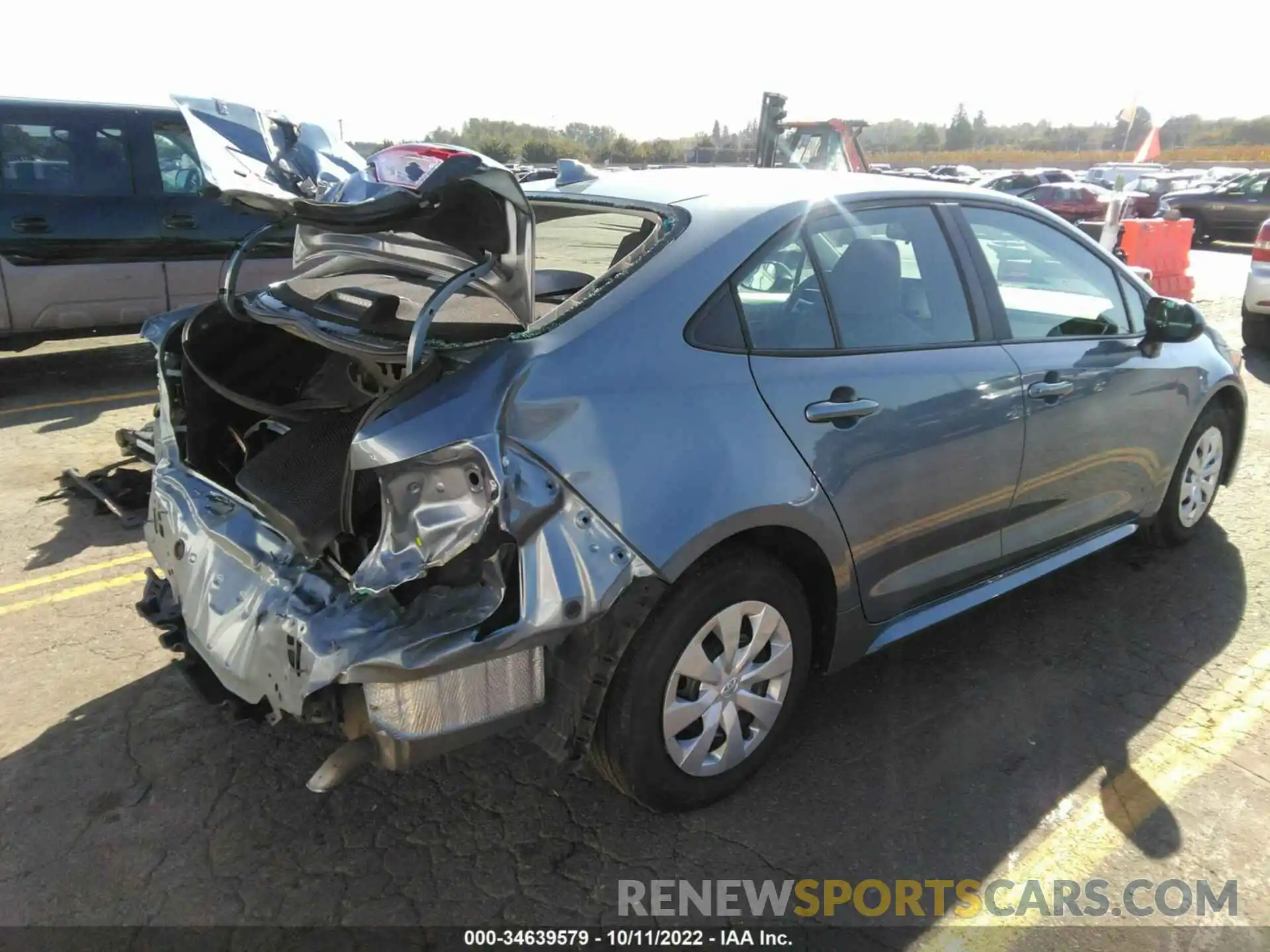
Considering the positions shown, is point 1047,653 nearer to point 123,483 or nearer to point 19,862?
point 19,862

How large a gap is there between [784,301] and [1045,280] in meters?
1.62

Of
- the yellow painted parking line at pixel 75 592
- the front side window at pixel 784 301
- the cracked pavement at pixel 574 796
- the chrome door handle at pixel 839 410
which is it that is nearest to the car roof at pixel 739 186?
the front side window at pixel 784 301

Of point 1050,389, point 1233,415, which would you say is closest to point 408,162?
point 1050,389

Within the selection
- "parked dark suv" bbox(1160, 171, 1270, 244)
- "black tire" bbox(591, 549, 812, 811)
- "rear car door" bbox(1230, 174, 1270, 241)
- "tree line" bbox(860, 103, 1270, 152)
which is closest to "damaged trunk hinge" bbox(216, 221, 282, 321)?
"black tire" bbox(591, 549, 812, 811)

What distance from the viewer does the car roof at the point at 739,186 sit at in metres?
2.90

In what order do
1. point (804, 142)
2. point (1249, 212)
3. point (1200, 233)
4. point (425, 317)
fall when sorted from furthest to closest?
1. point (1200, 233)
2. point (1249, 212)
3. point (804, 142)
4. point (425, 317)

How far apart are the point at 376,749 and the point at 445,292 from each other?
1110mm

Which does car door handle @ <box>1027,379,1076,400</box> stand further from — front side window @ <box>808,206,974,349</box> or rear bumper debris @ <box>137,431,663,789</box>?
rear bumper debris @ <box>137,431,663,789</box>

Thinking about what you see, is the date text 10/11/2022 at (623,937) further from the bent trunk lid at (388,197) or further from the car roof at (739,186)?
the car roof at (739,186)

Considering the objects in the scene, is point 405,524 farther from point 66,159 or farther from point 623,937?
point 66,159

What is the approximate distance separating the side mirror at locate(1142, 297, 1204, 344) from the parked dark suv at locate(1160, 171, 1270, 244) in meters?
18.4

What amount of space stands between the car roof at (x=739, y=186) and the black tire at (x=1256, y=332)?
7.42 metres

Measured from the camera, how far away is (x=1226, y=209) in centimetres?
2023

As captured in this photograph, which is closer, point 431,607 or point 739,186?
point 431,607
